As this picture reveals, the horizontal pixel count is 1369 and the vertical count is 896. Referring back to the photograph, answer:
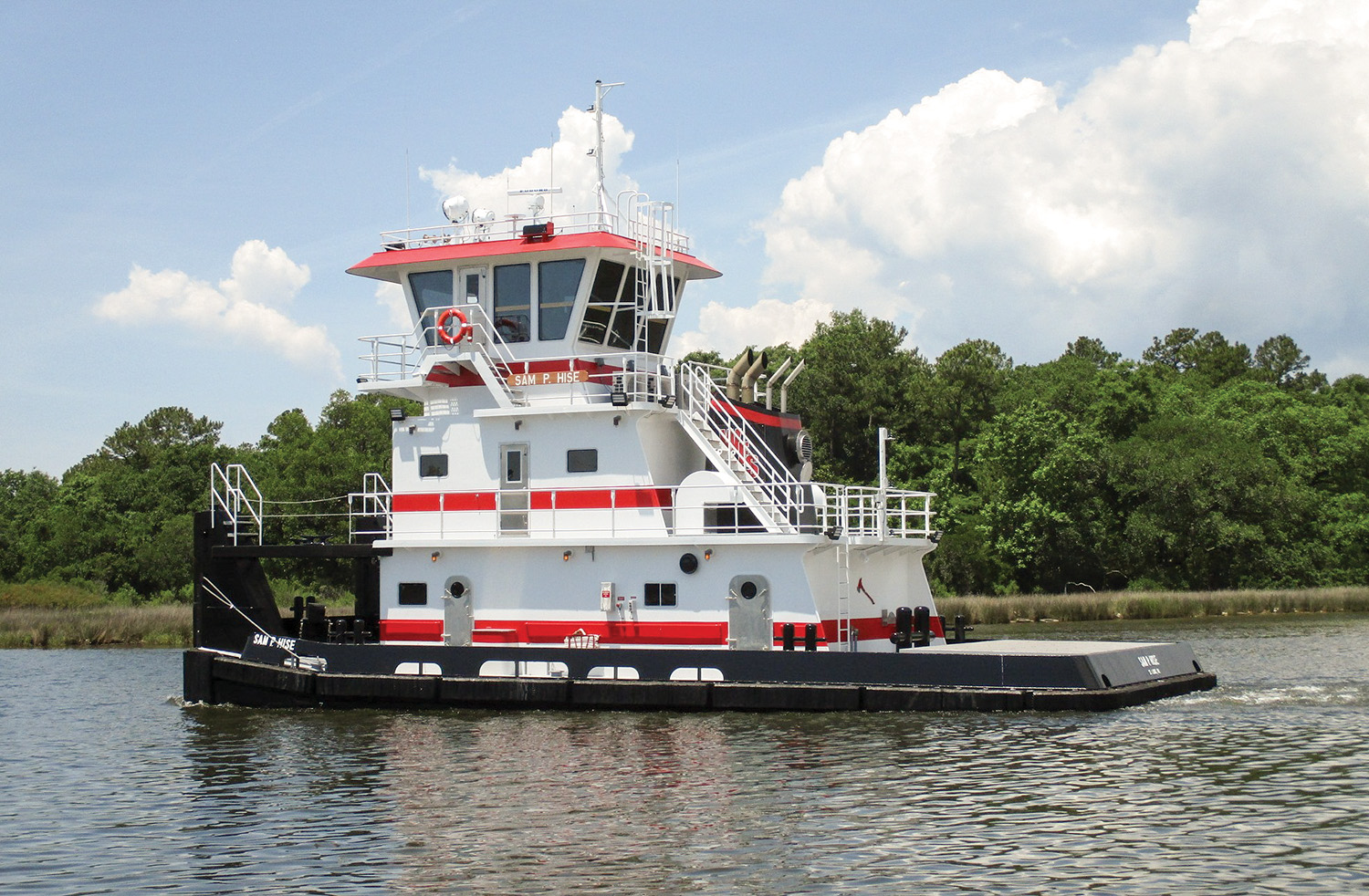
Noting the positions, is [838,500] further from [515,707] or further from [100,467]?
[100,467]

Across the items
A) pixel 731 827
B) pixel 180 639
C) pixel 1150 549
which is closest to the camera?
pixel 731 827

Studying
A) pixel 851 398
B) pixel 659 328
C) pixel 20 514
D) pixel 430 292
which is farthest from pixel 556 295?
pixel 20 514

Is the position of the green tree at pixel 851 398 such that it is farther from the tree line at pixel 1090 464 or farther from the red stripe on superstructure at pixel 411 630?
the red stripe on superstructure at pixel 411 630

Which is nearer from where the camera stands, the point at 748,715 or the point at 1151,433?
the point at 748,715

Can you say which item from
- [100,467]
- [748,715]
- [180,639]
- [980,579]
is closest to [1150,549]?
[980,579]

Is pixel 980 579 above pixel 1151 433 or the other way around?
the other way around

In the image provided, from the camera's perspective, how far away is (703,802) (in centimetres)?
1252

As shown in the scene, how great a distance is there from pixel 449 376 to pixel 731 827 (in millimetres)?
9703

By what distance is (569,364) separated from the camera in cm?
1916

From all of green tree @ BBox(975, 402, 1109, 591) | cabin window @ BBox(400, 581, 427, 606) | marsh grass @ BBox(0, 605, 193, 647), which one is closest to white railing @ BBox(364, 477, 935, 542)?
cabin window @ BBox(400, 581, 427, 606)

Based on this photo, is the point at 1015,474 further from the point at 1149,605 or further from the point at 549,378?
the point at 549,378

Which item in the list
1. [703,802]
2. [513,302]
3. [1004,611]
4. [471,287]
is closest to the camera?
[703,802]

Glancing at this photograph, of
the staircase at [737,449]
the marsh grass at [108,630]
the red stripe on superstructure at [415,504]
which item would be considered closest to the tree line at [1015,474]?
the marsh grass at [108,630]

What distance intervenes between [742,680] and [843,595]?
193cm
